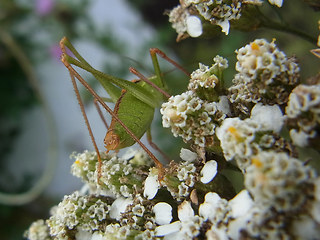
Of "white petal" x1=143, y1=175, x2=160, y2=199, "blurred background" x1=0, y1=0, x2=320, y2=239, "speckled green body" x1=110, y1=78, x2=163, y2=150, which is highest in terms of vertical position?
"blurred background" x1=0, y1=0, x2=320, y2=239

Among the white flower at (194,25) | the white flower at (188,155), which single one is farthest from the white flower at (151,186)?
the white flower at (194,25)

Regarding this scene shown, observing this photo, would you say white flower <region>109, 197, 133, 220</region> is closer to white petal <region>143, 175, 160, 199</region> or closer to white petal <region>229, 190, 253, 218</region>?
white petal <region>143, 175, 160, 199</region>

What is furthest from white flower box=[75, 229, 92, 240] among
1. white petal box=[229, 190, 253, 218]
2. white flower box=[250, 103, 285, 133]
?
white flower box=[250, 103, 285, 133]

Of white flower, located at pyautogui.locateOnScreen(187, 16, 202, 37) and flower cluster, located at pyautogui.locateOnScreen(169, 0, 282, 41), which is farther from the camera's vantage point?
white flower, located at pyautogui.locateOnScreen(187, 16, 202, 37)

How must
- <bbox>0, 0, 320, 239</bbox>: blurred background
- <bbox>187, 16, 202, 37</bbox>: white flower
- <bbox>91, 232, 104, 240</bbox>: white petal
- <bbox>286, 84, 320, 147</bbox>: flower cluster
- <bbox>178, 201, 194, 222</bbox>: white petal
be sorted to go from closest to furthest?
<bbox>286, 84, 320, 147</bbox>: flower cluster → <bbox>178, 201, 194, 222</bbox>: white petal → <bbox>91, 232, 104, 240</bbox>: white petal → <bbox>187, 16, 202, 37</bbox>: white flower → <bbox>0, 0, 320, 239</bbox>: blurred background

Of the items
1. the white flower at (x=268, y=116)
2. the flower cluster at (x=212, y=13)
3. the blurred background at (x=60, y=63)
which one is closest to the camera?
the white flower at (x=268, y=116)

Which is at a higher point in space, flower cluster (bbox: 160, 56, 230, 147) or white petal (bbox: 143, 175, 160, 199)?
flower cluster (bbox: 160, 56, 230, 147)

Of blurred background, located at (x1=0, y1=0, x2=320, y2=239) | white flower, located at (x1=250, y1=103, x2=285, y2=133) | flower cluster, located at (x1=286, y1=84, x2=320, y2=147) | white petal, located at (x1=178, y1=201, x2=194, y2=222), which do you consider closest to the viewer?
flower cluster, located at (x1=286, y1=84, x2=320, y2=147)

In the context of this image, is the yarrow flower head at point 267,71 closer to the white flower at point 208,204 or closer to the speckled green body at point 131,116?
the white flower at point 208,204
